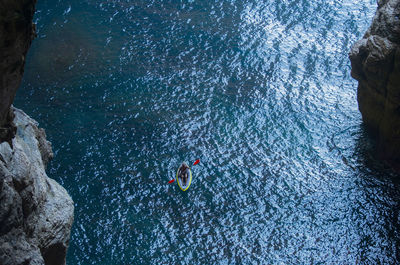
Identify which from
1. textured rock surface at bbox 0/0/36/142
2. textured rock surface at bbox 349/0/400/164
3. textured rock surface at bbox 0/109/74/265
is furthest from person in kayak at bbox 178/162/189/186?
textured rock surface at bbox 0/0/36/142

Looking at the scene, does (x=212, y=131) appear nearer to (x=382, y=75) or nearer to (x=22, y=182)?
(x=382, y=75)

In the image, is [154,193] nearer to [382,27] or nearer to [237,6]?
[382,27]

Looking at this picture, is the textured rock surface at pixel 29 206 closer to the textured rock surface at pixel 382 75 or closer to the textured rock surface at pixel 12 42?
the textured rock surface at pixel 12 42

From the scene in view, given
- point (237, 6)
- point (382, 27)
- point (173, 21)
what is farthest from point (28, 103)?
point (382, 27)

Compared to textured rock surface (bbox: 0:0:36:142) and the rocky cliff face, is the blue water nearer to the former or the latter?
the rocky cliff face

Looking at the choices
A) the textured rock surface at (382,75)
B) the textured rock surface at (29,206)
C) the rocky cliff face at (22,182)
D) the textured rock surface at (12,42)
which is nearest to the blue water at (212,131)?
the textured rock surface at (382,75)
